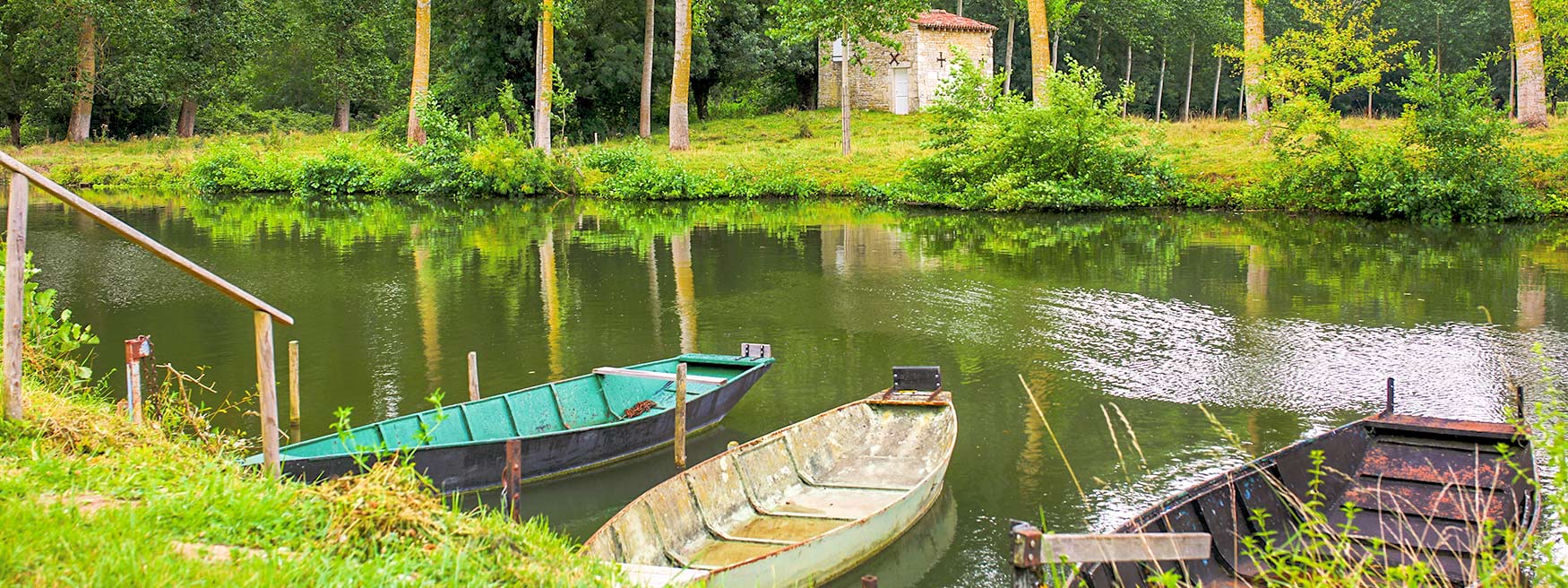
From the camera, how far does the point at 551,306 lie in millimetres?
18688

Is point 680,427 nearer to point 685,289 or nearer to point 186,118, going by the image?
point 685,289

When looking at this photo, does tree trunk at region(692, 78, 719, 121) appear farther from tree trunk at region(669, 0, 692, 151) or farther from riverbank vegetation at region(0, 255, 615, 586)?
riverbank vegetation at region(0, 255, 615, 586)

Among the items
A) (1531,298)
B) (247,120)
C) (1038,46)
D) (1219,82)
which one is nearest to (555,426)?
(1531,298)

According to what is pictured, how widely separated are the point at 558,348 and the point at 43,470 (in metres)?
9.56

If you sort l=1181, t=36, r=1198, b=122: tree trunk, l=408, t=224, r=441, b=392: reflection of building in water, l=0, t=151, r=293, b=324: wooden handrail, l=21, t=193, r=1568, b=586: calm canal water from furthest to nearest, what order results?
1. l=1181, t=36, r=1198, b=122: tree trunk
2. l=408, t=224, r=441, b=392: reflection of building in water
3. l=21, t=193, r=1568, b=586: calm canal water
4. l=0, t=151, r=293, b=324: wooden handrail

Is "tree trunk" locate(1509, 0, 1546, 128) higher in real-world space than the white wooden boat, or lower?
higher

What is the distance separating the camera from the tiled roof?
5259 cm

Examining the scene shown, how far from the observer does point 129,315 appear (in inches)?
699

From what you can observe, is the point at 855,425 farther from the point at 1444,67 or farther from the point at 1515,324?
the point at 1444,67

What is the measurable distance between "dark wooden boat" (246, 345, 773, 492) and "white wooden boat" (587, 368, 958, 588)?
4.72 feet

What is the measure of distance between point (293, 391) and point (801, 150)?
104ft

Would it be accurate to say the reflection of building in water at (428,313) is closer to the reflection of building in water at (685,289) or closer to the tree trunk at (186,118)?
the reflection of building in water at (685,289)

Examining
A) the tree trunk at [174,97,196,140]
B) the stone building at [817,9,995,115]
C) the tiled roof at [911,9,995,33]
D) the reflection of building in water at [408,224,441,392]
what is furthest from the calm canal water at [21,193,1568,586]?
the tree trunk at [174,97,196,140]

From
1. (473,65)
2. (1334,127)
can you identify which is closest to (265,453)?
(1334,127)
